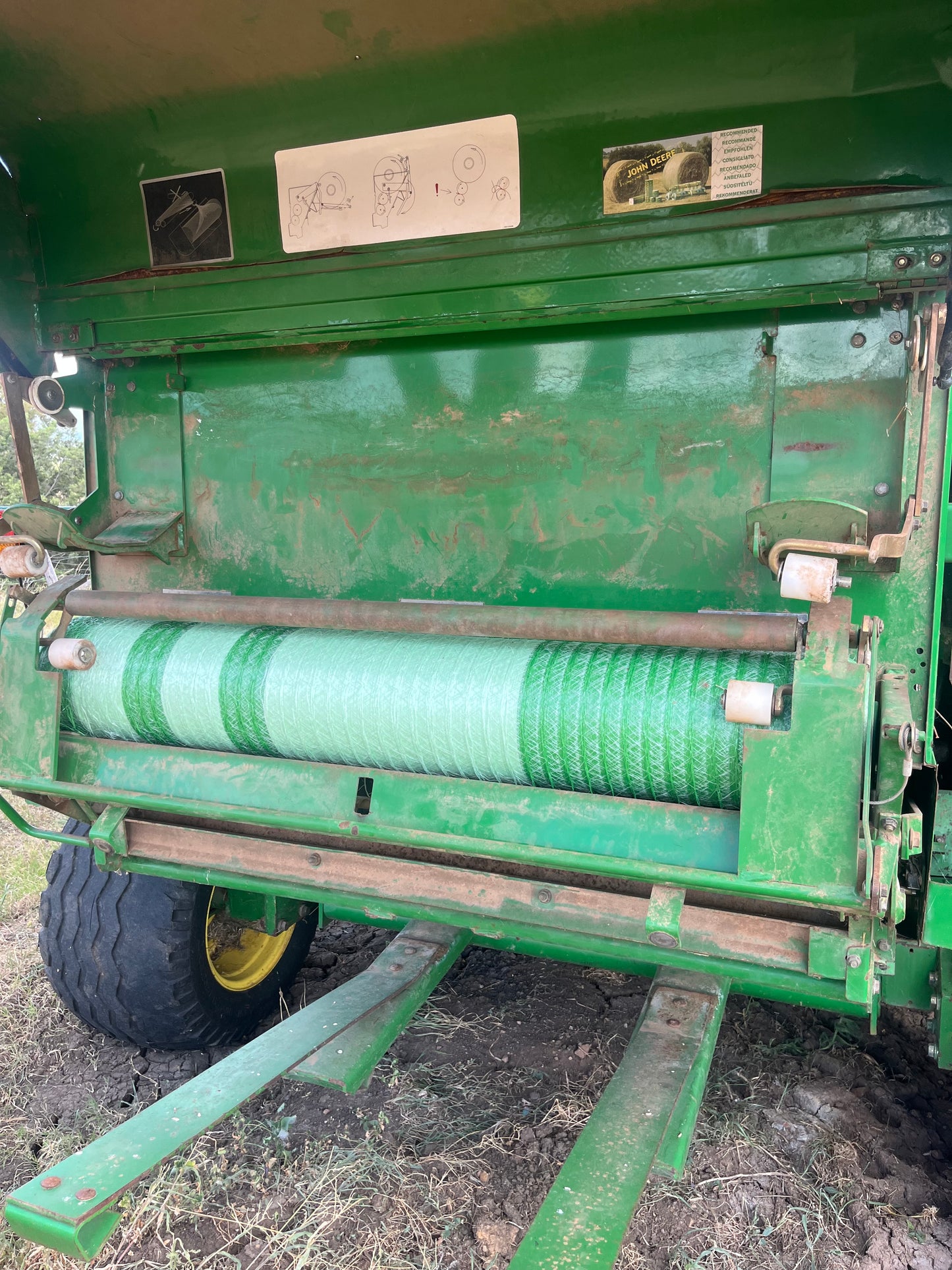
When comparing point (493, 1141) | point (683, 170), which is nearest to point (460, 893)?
point (493, 1141)

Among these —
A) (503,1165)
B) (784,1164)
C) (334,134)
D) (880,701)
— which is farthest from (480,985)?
→ (334,134)

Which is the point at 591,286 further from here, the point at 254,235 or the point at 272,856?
the point at 272,856

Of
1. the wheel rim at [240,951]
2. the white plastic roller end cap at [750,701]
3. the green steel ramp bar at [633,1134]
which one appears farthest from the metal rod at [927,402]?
the wheel rim at [240,951]

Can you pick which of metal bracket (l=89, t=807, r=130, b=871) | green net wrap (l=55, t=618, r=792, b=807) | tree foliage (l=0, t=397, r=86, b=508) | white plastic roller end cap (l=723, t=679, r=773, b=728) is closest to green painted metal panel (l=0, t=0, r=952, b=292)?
green net wrap (l=55, t=618, r=792, b=807)

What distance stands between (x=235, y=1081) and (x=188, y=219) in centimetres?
258

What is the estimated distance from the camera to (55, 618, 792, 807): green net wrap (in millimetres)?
2006

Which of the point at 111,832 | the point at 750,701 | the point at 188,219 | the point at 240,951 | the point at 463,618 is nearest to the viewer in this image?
the point at 750,701

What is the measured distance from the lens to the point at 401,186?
2594mm

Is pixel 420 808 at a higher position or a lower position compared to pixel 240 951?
higher

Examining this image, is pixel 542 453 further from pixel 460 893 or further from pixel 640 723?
pixel 460 893

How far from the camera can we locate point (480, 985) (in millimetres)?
3650

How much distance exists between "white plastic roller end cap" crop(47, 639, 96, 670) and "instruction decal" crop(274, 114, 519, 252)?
4.52 feet

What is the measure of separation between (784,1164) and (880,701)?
1.54 m

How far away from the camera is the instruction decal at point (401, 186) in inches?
98.7
